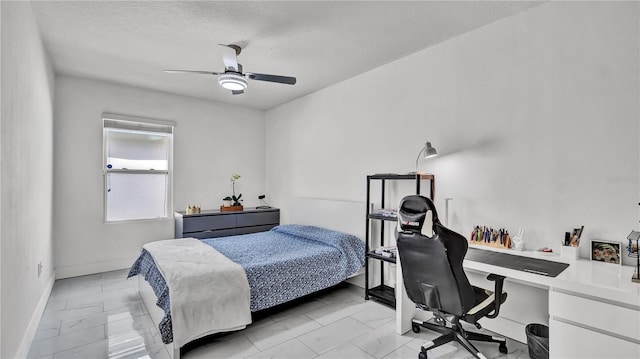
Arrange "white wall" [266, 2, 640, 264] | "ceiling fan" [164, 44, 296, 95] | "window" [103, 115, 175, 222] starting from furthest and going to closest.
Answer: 1. "window" [103, 115, 175, 222]
2. "ceiling fan" [164, 44, 296, 95]
3. "white wall" [266, 2, 640, 264]

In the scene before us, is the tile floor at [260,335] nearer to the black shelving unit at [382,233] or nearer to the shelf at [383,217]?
the black shelving unit at [382,233]

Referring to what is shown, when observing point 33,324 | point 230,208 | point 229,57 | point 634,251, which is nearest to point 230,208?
point 230,208

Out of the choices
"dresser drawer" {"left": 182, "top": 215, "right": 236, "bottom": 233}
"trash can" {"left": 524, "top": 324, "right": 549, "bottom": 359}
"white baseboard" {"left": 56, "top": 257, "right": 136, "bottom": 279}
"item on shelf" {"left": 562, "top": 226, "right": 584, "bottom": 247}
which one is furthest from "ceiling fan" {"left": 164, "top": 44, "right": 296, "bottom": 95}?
"white baseboard" {"left": 56, "top": 257, "right": 136, "bottom": 279}

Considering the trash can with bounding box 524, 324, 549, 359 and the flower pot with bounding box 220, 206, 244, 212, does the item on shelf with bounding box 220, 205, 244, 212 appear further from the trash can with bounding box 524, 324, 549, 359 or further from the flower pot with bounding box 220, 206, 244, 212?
the trash can with bounding box 524, 324, 549, 359

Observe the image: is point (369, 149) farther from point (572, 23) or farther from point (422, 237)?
point (572, 23)

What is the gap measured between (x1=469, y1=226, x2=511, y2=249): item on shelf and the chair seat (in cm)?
50

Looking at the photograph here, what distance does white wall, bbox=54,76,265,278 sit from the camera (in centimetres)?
395

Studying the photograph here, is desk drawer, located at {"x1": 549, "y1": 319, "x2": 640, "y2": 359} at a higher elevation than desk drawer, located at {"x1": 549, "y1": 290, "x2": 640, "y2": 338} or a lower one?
lower

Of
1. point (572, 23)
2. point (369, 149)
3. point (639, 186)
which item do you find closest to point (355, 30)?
point (369, 149)

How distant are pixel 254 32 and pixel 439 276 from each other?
2.52 metres

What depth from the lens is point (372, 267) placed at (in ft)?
11.6

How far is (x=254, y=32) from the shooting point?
8.96ft

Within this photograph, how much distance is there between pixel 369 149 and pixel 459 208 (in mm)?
1280

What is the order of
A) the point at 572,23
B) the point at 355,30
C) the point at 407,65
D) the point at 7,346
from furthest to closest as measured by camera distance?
the point at 407,65, the point at 355,30, the point at 572,23, the point at 7,346
